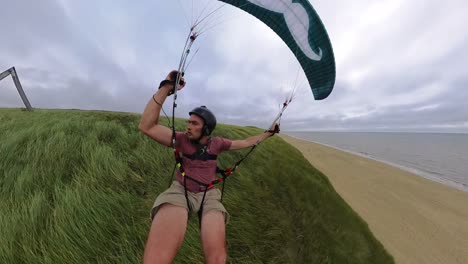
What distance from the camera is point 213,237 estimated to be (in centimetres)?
A: 248

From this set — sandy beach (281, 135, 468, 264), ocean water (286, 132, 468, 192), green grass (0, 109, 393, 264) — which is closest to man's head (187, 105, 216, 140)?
green grass (0, 109, 393, 264)

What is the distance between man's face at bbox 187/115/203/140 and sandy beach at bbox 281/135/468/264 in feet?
24.2

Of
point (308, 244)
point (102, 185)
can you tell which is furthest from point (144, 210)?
point (308, 244)

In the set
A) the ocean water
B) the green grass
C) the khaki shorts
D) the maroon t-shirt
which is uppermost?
the maroon t-shirt

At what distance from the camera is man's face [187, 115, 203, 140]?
3.13 metres

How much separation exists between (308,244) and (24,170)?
5.97m

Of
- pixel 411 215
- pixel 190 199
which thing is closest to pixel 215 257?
pixel 190 199

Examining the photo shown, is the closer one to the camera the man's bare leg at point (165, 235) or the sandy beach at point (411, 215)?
the man's bare leg at point (165, 235)

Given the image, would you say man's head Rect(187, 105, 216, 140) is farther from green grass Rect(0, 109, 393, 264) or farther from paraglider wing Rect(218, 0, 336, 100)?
paraglider wing Rect(218, 0, 336, 100)

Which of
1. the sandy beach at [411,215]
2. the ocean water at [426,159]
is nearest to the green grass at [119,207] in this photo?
the sandy beach at [411,215]

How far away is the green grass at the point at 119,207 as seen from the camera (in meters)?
3.09

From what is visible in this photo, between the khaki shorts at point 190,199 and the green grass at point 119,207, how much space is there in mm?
1142

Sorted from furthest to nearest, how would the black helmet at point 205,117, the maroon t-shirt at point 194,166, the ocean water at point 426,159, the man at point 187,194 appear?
the ocean water at point 426,159
the black helmet at point 205,117
the maroon t-shirt at point 194,166
the man at point 187,194

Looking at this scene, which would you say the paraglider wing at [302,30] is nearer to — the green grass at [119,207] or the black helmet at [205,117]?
the black helmet at [205,117]
